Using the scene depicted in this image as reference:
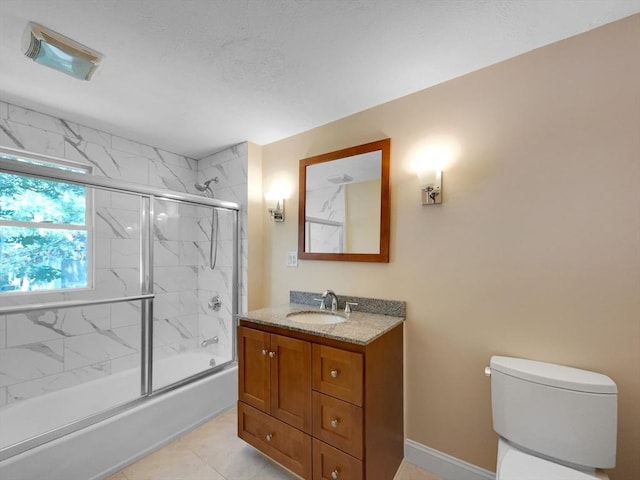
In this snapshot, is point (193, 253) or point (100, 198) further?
point (193, 253)

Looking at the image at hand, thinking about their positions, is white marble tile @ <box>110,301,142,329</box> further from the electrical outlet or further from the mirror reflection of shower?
the electrical outlet

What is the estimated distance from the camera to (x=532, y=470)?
1058 millimetres

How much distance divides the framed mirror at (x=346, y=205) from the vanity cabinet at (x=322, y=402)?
0.64m

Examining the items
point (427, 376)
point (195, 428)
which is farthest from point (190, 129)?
point (427, 376)

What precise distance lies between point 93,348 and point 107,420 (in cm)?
95

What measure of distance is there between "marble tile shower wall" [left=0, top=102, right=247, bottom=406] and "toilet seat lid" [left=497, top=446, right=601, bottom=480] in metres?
2.12

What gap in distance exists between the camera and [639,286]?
1.16m

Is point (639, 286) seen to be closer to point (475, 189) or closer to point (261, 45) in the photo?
point (475, 189)

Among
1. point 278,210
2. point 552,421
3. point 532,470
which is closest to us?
point 532,470

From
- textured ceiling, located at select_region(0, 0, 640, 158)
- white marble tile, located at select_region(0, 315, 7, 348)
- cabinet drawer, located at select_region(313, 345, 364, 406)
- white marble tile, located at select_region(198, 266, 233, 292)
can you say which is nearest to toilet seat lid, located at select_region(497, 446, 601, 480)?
cabinet drawer, located at select_region(313, 345, 364, 406)

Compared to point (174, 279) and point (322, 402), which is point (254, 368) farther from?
point (174, 279)

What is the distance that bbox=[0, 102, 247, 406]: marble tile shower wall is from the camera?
199cm

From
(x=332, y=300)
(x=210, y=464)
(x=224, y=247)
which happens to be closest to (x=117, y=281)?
(x=224, y=247)

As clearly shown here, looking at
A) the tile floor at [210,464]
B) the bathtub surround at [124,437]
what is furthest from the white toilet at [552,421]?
the bathtub surround at [124,437]
